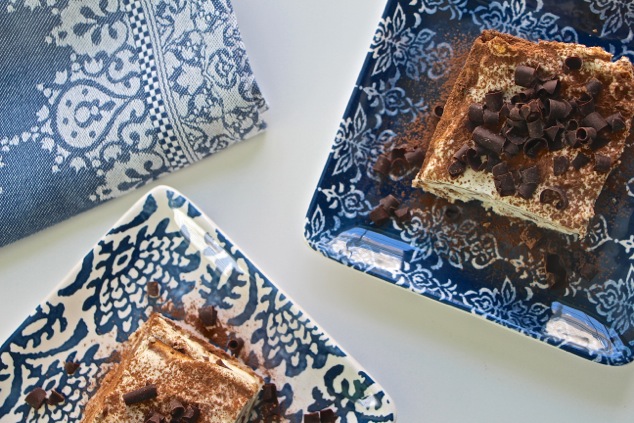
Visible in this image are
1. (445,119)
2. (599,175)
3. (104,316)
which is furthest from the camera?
(104,316)

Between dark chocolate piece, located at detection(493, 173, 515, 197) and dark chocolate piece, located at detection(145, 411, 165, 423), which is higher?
dark chocolate piece, located at detection(493, 173, 515, 197)

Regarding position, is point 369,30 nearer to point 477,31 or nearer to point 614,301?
point 477,31

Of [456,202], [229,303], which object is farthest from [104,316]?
[456,202]

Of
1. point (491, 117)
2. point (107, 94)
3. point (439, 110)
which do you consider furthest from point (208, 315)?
point (491, 117)

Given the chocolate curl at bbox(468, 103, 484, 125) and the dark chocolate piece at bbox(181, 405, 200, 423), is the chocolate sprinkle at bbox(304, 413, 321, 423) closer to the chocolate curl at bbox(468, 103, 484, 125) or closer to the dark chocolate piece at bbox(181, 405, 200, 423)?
the dark chocolate piece at bbox(181, 405, 200, 423)

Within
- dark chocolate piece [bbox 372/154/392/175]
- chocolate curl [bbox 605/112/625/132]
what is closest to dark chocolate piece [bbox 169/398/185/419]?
dark chocolate piece [bbox 372/154/392/175]

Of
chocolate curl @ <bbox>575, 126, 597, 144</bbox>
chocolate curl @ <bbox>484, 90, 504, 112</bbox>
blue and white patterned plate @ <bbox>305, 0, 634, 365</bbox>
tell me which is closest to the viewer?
chocolate curl @ <bbox>575, 126, 597, 144</bbox>

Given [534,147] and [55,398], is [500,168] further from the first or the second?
[55,398]
